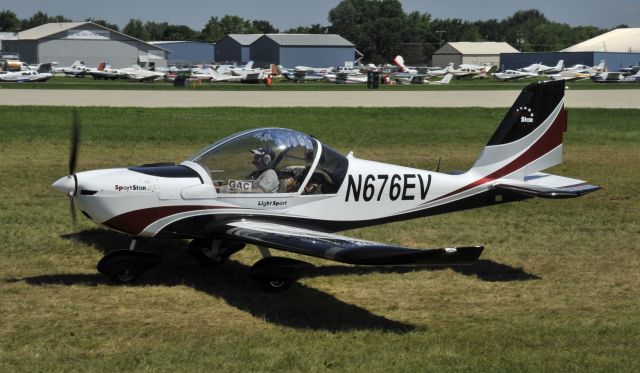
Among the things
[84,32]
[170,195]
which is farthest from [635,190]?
[84,32]

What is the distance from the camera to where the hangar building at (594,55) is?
135 m

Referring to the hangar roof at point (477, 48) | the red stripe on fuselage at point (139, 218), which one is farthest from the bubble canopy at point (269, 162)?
the hangar roof at point (477, 48)

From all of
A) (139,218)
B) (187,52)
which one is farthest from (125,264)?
(187,52)

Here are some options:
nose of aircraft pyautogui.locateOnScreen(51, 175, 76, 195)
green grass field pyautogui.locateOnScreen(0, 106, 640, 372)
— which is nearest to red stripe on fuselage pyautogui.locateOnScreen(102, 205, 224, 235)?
nose of aircraft pyautogui.locateOnScreen(51, 175, 76, 195)

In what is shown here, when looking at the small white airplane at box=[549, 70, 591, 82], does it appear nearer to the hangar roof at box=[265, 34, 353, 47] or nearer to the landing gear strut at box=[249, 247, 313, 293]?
the hangar roof at box=[265, 34, 353, 47]

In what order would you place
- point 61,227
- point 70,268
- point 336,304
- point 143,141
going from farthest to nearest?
point 143,141
point 61,227
point 70,268
point 336,304

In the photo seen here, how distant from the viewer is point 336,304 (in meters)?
9.63

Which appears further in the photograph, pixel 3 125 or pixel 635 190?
pixel 3 125

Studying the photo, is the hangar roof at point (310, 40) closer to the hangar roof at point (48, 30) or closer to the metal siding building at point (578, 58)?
the hangar roof at point (48, 30)

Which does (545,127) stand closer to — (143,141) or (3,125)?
(143,141)

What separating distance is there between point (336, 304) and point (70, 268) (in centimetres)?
361

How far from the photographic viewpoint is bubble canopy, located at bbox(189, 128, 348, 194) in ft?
33.7

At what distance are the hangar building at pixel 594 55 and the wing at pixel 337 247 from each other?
131965 mm

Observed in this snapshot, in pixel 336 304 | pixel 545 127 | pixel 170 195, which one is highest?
pixel 545 127
